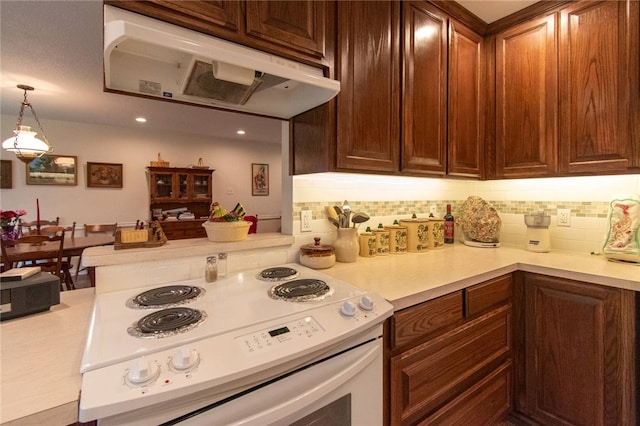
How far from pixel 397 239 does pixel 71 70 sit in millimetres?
3326

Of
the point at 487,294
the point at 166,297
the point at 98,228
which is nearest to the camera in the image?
the point at 166,297

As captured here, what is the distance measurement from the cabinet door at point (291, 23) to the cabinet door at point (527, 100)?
1.36 m

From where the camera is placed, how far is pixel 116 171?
4.71 meters

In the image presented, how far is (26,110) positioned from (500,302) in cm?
585

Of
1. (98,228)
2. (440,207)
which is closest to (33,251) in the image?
(98,228)

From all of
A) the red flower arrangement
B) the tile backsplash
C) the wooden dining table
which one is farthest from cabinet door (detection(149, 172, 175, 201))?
the tile backsplash

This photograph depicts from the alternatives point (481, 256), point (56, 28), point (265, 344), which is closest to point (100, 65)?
point (56, 28)

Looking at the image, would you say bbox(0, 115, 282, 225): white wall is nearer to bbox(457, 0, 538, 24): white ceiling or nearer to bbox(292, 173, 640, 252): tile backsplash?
bbox(292, 173, 640, 252): tile backsplash

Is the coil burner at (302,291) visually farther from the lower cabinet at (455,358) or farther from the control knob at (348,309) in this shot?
the lower cabinet at (455,358)

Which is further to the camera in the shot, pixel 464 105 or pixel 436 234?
pixel 436 234

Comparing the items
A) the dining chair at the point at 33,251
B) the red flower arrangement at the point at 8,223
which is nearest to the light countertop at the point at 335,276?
the dining chair at the point at 33,251

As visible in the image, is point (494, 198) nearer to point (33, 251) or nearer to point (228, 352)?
point (228, 352)

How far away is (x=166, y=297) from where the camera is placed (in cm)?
98

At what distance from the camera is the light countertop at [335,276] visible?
0.53m
